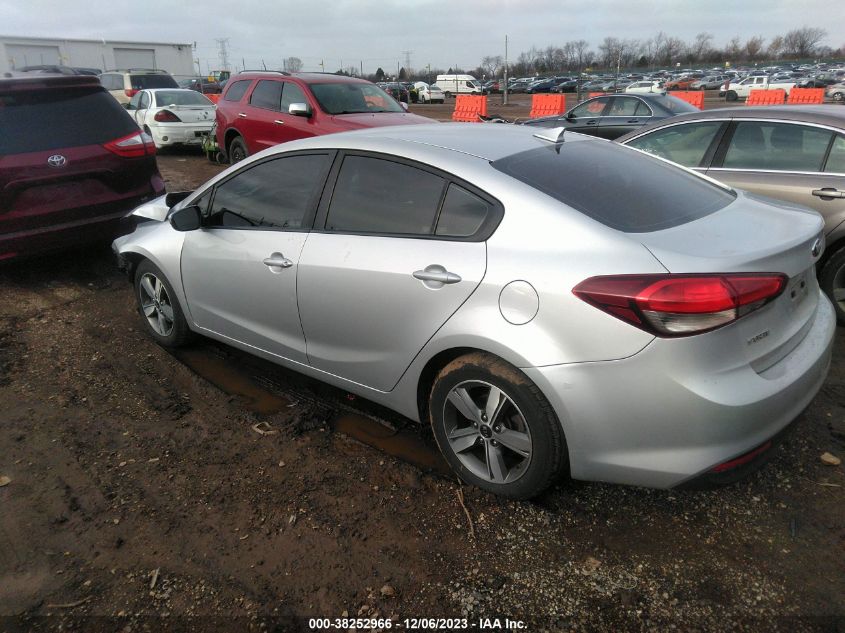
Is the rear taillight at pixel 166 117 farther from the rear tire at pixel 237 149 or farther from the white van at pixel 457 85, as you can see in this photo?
the white van at pixel 457 85

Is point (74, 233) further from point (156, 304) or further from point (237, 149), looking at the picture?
point (237, 149)

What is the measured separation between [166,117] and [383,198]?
40.7ft

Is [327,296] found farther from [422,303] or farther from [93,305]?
[93,305]

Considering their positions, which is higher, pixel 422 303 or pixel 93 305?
pixel 422 303

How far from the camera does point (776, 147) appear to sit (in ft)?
16.0

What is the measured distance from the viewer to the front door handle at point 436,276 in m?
2.62

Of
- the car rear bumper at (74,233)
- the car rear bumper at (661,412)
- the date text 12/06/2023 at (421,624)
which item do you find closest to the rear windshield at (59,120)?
the car rear bumper at (74,233)

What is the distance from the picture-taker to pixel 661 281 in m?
2.20

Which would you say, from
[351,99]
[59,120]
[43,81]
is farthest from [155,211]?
[351,99]

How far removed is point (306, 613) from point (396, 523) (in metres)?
0.57

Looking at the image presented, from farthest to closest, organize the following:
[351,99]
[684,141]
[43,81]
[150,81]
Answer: [150,81]
[351,99]
[684,141]
[43,81]

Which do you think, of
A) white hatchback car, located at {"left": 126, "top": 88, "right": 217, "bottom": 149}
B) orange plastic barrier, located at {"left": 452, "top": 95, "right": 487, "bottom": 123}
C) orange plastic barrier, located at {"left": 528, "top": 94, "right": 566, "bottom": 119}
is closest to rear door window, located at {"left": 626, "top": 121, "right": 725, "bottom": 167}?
white hatchback car, located at {"left": 126, "top": 88, "right": 217, "bottom": 149}

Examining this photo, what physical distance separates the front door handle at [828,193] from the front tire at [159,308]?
15.1ft

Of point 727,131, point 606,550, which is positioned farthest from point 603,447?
point 727,131
